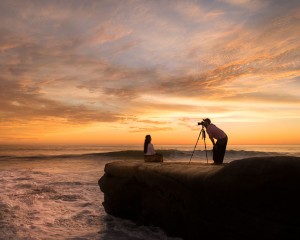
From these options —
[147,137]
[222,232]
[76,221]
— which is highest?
[147,137]

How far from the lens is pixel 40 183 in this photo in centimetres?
1664

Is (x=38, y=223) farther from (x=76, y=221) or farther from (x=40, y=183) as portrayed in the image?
(x=40, y=183)

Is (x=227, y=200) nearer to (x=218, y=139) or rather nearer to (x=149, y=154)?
(x=218, y=139)

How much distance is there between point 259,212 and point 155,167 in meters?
3.78

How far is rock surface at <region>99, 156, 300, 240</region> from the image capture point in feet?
16.2

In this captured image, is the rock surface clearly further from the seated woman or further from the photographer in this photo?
the seated woman

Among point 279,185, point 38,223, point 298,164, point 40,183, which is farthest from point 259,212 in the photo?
point 40,183

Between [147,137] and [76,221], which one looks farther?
[147,137]

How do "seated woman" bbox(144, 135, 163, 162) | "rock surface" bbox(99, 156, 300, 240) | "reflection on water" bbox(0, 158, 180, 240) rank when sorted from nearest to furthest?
"rock surface" bbox(99, 156, 300, 240)
"reflection on water" bbox(0, 158, 180, 240)
"seated woman" bbox(144, 135, 163, 162)

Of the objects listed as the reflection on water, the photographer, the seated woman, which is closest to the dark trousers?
the photographer

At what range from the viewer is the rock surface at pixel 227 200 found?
493cm

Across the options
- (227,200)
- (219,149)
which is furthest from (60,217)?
(227,200)

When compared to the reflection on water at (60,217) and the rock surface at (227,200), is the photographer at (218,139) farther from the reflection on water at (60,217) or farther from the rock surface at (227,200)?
the reflection on water at (60,217)

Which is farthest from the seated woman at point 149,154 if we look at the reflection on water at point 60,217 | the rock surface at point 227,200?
the reflection on water at point 60,217
